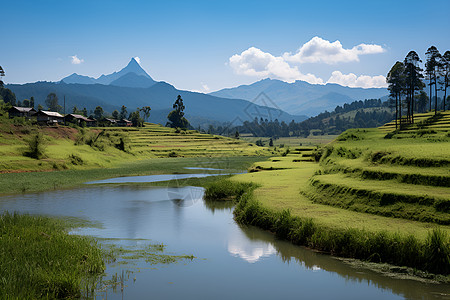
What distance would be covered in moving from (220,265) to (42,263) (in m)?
5.72

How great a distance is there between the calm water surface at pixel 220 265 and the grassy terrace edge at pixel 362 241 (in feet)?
1.77

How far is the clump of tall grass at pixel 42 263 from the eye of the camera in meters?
9.41

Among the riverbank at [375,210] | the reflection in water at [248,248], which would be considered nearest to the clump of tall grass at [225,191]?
the riverbank at [375,210]

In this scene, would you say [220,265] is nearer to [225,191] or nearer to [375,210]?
[375,210]

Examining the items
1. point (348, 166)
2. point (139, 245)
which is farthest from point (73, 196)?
point (348, 166)

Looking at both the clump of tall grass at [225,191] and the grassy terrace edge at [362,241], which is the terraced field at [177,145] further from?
the grassy terrace edge at [362,241]

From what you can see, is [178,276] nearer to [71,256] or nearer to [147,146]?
[71,256]

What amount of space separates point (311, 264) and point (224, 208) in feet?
39.1

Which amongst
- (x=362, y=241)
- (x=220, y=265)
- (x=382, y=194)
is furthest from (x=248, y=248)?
(x=382, y=194)

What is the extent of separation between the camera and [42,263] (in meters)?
11.0

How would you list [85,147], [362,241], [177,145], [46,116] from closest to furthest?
[362,241] → [85,147] → [177,145] → [46,116]

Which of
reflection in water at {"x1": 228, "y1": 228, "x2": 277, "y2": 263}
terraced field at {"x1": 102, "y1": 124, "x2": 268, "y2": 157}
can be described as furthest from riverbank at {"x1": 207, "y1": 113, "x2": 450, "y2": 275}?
→ terraced field at {"x1": 102, "y1": 124, "x2": 268, "y2": 157}

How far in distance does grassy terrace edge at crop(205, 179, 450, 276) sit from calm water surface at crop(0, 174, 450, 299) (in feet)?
1.77

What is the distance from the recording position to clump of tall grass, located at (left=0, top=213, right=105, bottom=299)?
30.9 feet
